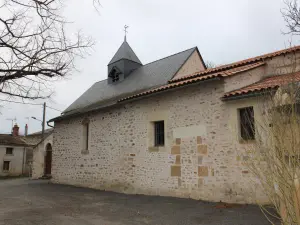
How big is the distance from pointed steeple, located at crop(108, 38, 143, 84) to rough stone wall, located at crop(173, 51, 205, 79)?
433 cm

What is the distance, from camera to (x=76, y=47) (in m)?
5.59

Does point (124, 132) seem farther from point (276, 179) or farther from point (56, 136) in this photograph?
point (276, 179)

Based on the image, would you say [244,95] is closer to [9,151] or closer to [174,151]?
[174,151]

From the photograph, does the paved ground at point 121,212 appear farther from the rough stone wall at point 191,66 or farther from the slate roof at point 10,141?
the slate roof at point 10,141

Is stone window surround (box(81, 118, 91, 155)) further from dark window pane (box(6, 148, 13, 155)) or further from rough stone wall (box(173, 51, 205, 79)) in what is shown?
dark window pane (box(6, 148, 13, 155))

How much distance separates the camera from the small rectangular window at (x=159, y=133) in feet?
32.0

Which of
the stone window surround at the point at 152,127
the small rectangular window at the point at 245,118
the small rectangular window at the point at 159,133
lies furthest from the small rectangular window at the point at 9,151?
the small rectangular window at the point at 245,118

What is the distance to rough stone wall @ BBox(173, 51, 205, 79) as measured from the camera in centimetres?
1248

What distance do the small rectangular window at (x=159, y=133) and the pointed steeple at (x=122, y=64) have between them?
656 cm

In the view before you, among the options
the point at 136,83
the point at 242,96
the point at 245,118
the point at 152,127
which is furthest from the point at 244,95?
the point at 136,83

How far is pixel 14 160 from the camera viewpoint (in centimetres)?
2661

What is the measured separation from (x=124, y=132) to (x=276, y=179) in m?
8.44

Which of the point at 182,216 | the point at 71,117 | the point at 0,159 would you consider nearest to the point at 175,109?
the point at 182,216

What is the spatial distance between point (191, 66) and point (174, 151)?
19.2 ft
